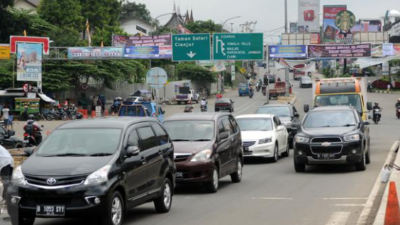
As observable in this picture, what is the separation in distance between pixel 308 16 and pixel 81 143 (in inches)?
5314

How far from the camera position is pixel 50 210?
9102mm

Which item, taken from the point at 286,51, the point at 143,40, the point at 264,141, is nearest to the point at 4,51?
the point at 143,40

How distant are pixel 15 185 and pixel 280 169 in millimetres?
11270

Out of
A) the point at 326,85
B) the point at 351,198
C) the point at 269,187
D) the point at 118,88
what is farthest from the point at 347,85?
the point at 118,88

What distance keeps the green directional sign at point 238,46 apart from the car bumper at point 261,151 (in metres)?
25.3

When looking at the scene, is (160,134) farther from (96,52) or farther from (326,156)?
(96,52)

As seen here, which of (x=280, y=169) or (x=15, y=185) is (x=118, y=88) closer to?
(x=280, y=169)

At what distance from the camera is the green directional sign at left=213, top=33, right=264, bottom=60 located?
4609cm

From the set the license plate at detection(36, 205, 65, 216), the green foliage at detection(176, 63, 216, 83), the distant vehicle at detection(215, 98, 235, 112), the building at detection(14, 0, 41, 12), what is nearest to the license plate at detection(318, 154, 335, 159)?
the license plate at detection(36, 205, 65, 216)

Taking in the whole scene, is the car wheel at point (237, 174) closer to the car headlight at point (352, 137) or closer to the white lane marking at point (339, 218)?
the car headlight at point (352, 137)

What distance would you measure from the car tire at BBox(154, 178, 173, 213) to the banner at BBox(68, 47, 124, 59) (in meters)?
41.4

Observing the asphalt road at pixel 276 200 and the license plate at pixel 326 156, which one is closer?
the asphalt road at pixel 276 200

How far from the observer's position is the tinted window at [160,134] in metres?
11.8

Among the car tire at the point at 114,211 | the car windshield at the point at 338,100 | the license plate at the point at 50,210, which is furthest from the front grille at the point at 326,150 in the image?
the license plate at the point at 50,210
